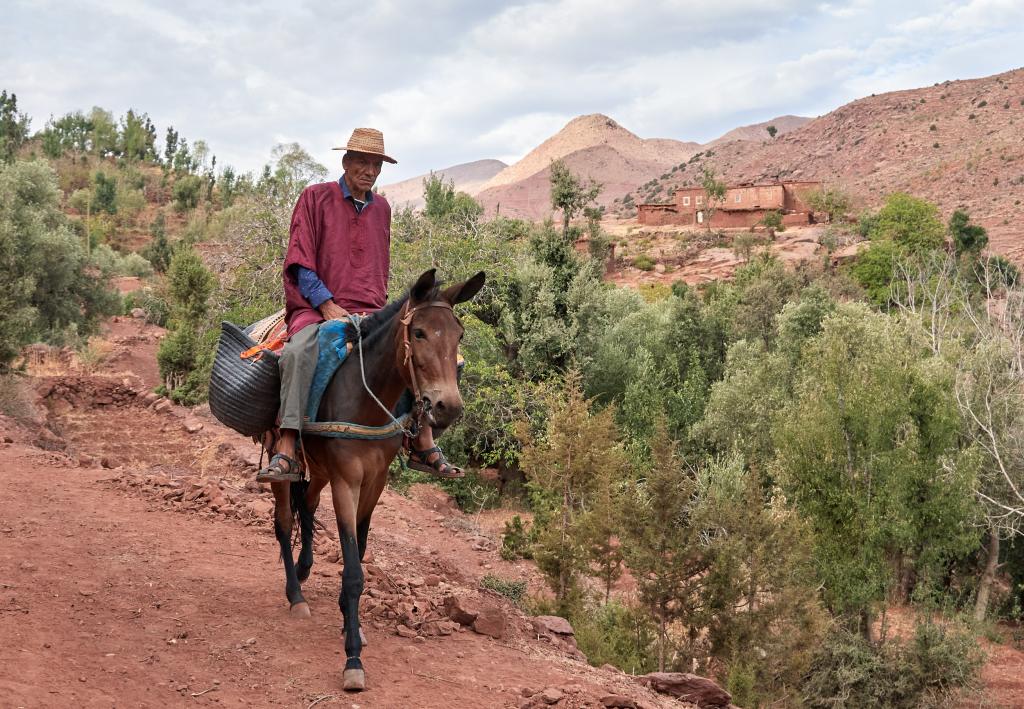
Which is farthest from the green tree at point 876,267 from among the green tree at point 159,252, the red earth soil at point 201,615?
the red earth soil at point 201,615

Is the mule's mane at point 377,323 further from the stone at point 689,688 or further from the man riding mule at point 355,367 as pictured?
the stone at point 689,688

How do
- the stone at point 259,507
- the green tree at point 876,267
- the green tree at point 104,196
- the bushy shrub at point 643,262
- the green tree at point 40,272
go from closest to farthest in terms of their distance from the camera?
the stone at point 259,507
the green tree at point 40,272
the green tree at point 876,267
the green tree at point 104,196
the bushy shrub at point 643,262

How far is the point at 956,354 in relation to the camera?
24.5m

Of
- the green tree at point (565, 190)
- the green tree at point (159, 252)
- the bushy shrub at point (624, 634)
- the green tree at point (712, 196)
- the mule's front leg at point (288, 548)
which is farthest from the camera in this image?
the green tree at point (712, 196)

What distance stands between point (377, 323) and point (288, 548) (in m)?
1.99

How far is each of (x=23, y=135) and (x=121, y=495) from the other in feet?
263

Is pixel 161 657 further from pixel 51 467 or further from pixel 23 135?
pixel 23 135

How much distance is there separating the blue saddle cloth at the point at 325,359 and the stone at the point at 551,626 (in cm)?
354

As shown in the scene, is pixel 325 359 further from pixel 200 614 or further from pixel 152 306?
pixel 152 306

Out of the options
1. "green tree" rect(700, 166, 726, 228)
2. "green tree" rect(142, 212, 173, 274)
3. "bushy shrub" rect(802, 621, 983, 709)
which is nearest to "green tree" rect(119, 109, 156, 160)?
"green tree" rect(142, 212, 173, 274)

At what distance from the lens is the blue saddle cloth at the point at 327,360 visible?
17.6ft

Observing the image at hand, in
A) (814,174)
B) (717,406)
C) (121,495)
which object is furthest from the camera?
(814,174)

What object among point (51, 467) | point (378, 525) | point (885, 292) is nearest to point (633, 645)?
point (378, 525)

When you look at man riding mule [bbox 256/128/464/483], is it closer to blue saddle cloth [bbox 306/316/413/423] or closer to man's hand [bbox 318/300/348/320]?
man's hand [bbox 318/300/348/320]
